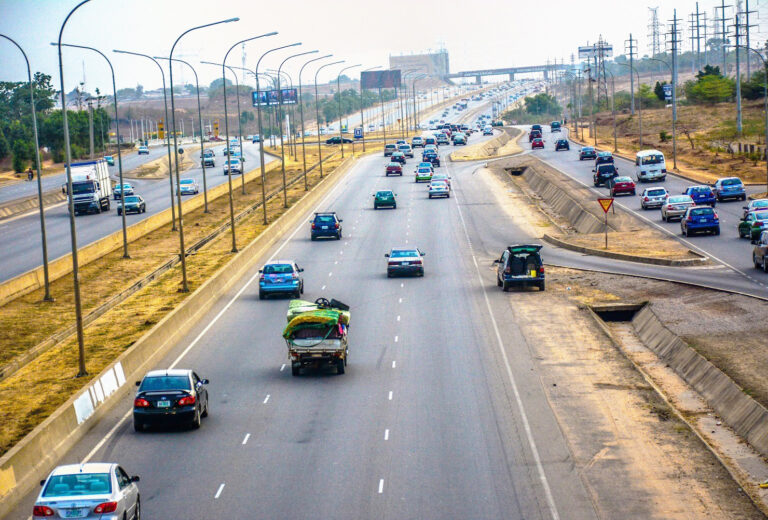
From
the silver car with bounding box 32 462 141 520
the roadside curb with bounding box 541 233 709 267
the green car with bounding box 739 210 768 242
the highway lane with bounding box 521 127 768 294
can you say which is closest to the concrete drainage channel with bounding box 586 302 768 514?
the highway lane with bounding box 521 127 768 294

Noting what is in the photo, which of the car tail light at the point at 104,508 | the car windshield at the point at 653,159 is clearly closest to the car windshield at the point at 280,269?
the car tail light at the point at 104,508

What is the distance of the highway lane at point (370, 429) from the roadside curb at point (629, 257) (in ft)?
29.0

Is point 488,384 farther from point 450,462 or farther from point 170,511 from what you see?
point 170,511

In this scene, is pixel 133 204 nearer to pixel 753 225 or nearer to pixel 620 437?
pixel 753 225

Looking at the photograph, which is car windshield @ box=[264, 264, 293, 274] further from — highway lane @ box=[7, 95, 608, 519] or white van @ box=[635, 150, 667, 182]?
white van @ box=[635, 150, 667, 182]

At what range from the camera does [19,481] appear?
2173 cm

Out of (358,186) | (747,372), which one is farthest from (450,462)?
(358,186)

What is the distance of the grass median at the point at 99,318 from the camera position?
3175 cm

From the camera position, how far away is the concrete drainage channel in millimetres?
25234

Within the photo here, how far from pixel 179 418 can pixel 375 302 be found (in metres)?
19.4

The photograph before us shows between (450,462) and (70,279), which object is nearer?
(450,462)

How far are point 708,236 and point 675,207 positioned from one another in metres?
6.58

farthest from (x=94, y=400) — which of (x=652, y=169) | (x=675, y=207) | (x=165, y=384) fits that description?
(x=652, y=169)

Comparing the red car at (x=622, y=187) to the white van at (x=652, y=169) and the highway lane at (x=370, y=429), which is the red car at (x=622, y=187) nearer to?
the white van at (x=652, y=169)
